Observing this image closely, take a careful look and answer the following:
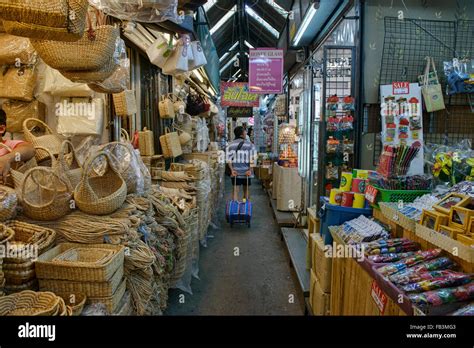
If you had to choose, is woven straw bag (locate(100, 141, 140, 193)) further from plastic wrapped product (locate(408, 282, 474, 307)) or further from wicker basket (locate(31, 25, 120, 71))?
plastic wrapped product (locate(408, 282, 474, 307))

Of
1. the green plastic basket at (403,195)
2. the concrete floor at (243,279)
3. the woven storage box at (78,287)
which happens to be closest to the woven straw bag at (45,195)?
the woven storage box at (78,287)

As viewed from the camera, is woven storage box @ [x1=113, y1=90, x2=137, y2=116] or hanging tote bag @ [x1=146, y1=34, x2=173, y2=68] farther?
hanging tote bag @ [x1=146, y1=34, x2=173, y2=68]

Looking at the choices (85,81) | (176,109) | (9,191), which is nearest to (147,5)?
(85,81)

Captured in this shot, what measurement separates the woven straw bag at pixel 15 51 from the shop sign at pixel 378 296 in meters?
3.29

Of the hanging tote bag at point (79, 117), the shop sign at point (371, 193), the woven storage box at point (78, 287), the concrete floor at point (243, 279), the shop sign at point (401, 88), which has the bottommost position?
the concrete floor at point (243, 279)

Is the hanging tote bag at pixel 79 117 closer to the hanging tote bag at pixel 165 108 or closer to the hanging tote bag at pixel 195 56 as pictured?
the hanging tote bag at pixel 195 56

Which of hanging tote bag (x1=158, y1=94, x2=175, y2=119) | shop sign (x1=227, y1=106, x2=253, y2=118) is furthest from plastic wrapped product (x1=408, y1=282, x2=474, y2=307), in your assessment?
shop sign (x1=227, y1=106, x2=253, y2=118)

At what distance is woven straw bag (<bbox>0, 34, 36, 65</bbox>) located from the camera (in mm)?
3098

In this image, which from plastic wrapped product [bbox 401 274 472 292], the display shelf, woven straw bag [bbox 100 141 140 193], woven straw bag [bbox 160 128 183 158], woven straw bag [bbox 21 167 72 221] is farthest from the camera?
woven straw bag [bbox 160 128 183 158]

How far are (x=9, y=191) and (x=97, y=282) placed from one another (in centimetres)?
80

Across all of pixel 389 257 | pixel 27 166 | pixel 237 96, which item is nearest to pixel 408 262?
pixel 389 257

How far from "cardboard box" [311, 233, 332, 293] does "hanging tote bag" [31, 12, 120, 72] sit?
231 centimetres

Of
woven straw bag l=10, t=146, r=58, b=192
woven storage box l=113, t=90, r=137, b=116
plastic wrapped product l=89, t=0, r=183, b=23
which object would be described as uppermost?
plastic wrapped product l=89, t=0, r=183, b=23

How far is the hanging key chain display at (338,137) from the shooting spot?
3.73m
